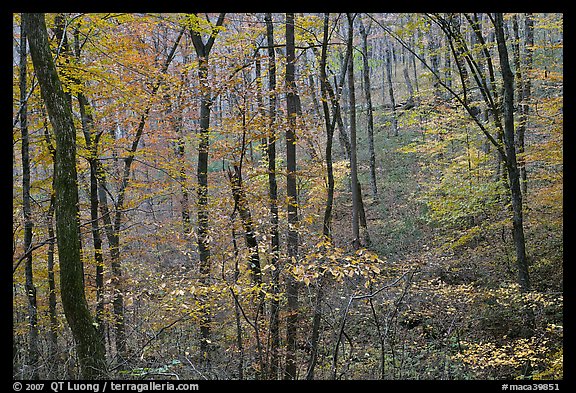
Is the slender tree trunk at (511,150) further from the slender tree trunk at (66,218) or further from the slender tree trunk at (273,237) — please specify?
the slender tree trunk at (66,218)

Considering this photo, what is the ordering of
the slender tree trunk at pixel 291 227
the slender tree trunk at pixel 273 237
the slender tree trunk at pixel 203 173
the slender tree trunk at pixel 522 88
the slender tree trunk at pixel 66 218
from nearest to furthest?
the slender tree trunk at pixel 66 218
the slender tree trunk at pixel 273 237
the slender tree trunk at pixel 291 227
the slender tree trunk at pixel 203 173
the slender tree trunk at pixel 522 88

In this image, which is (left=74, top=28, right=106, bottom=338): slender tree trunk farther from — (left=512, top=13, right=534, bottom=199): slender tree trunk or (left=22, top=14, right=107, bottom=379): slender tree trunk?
(left=512, top=13, right=534, bottom=199): slender tree trunk

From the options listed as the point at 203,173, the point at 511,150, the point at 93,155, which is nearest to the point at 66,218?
the point at 93,155

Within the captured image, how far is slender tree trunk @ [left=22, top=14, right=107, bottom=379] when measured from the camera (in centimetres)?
535

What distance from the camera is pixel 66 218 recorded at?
5.43 meters

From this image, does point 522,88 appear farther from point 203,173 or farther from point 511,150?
point 203,173

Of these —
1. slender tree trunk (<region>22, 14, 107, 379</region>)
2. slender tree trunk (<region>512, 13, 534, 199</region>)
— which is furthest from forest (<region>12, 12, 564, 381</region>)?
slender tree trunk (<region>512, 13, 534, 199</region>)

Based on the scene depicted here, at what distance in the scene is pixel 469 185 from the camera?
1268cm

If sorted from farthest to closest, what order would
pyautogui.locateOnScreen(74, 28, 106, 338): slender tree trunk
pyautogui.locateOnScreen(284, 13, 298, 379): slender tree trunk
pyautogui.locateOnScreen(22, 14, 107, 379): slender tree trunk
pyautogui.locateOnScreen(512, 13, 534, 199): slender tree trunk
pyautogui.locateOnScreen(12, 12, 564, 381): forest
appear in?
pyautogui.locateOnScreen(512, 13, 534, 199): slender tree trunk < pyautogui.locateOnScreen(74, 28, 106, 338): slender tree trunk < pyautogui.locateOnScreen(284, 13, 298, 379): slender tree trunk < pyautogui.locateOnScreen(12, 12, 564, 381): forest < pyautogui.locateOnScreen(22, 14, 107, 379): slender tree trunk

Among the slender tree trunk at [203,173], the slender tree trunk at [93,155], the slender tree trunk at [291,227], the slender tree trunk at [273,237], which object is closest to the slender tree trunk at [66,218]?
the slender tree trunk at [203,173]

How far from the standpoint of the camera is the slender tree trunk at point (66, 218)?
5352 millimetres

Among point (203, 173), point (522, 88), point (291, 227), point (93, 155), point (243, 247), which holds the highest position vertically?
point (522, 88)

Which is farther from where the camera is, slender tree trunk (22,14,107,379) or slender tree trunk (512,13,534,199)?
slender tree trunk (512,13,534,199)
